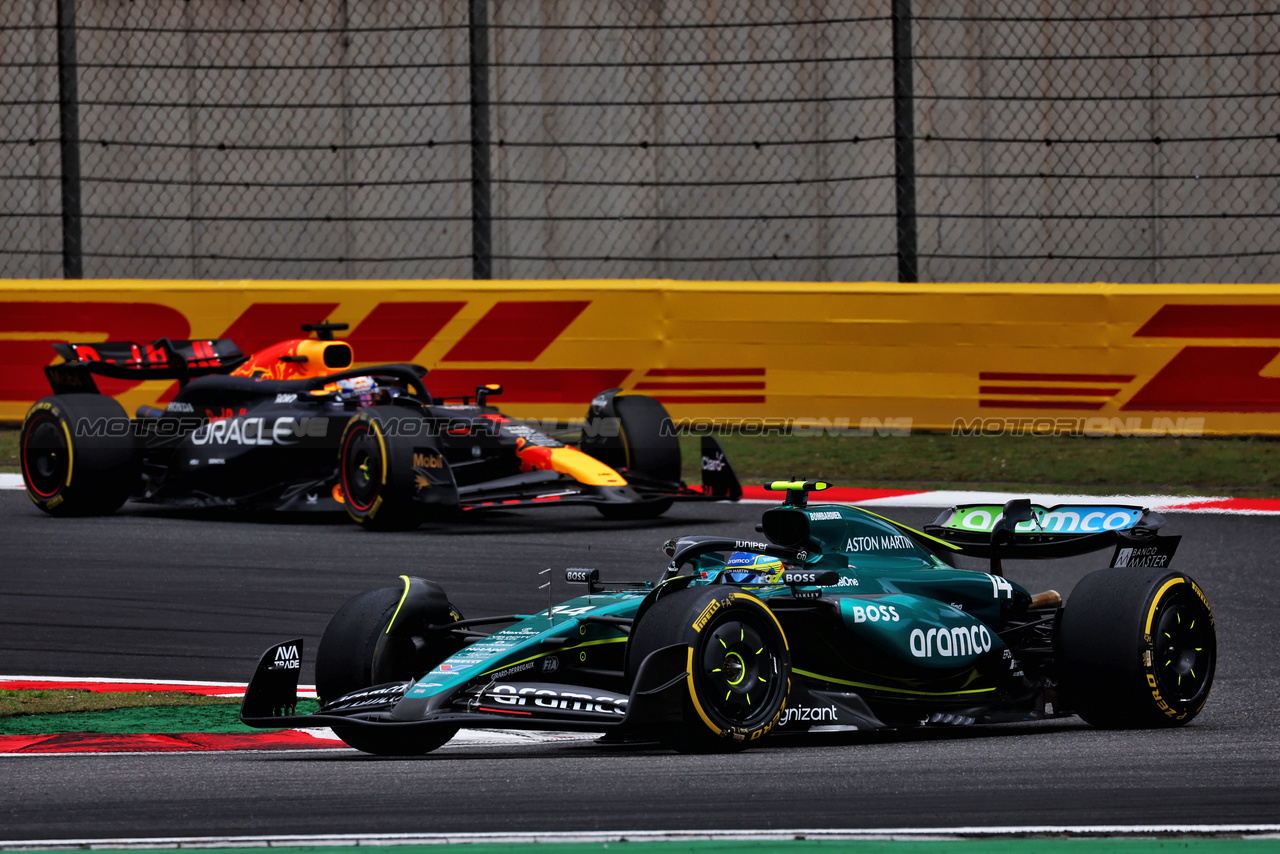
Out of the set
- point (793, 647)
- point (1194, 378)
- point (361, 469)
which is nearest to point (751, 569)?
point (793, 647)

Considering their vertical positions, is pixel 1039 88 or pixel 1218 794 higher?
pixel 1039 88

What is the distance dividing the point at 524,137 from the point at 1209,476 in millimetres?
8203

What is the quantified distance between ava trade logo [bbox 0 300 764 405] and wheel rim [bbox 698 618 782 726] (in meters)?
8.69

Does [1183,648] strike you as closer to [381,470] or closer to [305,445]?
[381,470]

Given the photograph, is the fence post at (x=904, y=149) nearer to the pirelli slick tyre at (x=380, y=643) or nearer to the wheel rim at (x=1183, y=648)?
the wheel rim at (x=1183, y=648)

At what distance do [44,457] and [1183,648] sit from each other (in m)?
8.10

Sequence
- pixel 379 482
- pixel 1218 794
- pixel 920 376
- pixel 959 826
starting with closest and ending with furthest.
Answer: pixel 959 826, pixel 1218 794, pixel 379 482, pixel 920 376

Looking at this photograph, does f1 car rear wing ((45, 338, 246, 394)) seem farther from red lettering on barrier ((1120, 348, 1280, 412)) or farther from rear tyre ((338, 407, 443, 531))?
red lettering on barrier ((1120, 348, 1280, 412))

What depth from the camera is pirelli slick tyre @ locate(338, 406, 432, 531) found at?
10.7 m

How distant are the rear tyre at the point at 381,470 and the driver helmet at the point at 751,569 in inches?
194

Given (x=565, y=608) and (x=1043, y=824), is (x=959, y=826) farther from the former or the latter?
(x=565, y=608)

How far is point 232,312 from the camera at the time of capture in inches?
565

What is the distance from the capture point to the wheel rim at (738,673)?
5223mm

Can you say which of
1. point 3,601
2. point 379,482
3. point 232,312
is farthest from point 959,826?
point 232,312
